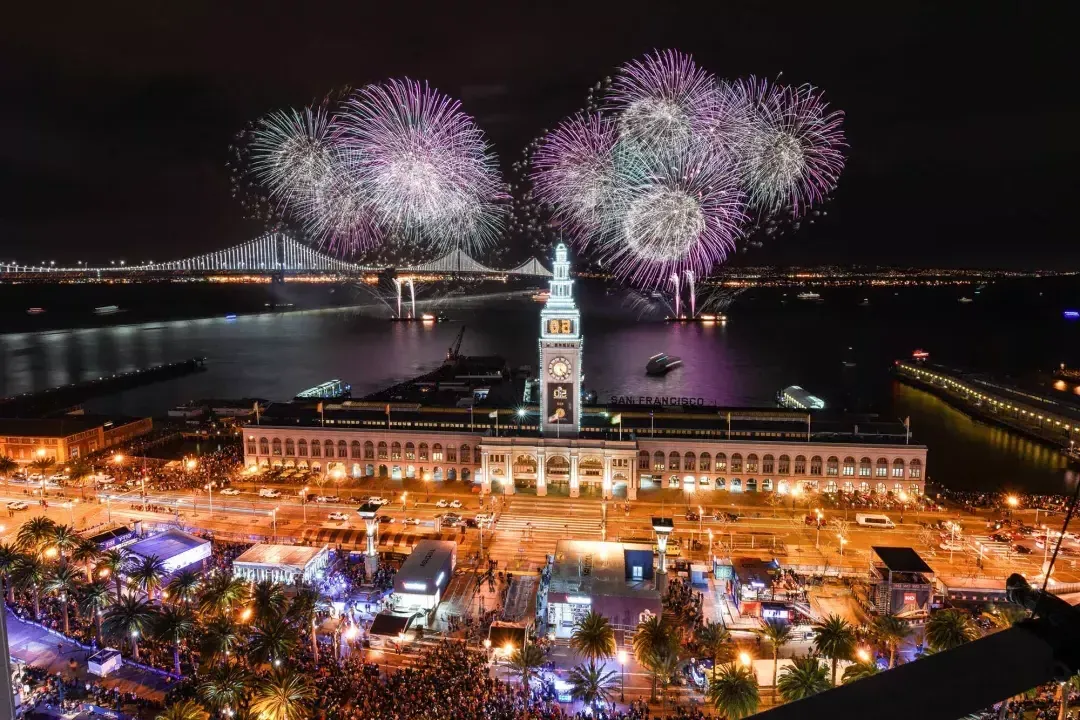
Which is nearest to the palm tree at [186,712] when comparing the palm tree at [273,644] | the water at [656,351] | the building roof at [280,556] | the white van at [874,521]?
the palm tree at [273,644]

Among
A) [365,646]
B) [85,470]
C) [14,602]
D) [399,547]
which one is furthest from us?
[85,470]

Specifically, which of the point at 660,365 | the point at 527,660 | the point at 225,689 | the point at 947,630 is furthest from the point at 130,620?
the point at 660,365

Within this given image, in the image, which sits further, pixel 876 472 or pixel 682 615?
pixel 876 472

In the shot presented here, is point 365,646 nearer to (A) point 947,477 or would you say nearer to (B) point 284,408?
(B) point 284,408

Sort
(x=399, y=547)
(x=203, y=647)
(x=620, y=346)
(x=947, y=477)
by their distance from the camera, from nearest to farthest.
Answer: (x=203, y=647)
(x=399, y=547)
(x=947, y=477)
(x=620, y=346)

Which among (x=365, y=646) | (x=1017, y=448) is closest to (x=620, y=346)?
(x=1017, y=448)

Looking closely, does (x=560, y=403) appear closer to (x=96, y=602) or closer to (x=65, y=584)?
(x=96, y=602)

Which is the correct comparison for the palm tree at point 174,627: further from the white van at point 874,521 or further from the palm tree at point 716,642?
the white van at point 874,521

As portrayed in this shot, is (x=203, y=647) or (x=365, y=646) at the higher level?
(x=203, y=647)
